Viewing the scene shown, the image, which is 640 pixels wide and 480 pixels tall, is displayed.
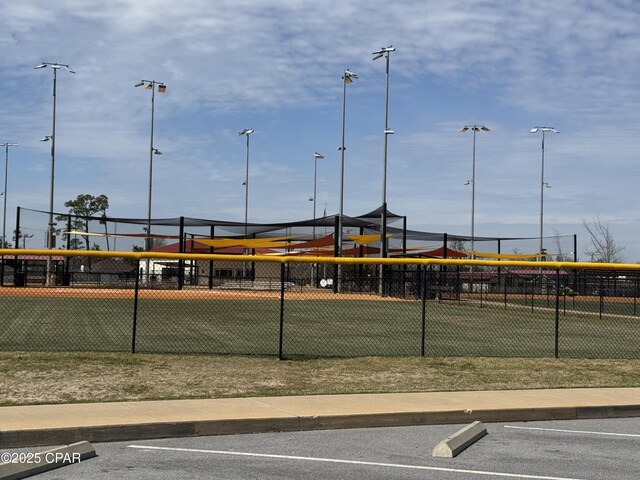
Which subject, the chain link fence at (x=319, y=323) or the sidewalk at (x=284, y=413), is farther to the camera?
the chain link fence at (x=319, y=323)

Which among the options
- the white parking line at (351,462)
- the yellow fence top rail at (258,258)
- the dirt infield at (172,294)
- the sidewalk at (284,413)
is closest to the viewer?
the white parking line at (351,462)

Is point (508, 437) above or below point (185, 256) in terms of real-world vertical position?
below

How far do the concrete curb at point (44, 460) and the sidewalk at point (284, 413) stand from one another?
2.43ft

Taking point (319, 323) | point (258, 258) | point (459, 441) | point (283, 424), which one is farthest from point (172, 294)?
point (459, 441)

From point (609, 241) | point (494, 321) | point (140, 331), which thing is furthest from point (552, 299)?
point (609, 241)

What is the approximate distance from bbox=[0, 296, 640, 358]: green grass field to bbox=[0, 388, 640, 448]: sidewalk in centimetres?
480

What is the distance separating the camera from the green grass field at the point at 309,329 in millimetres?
16859

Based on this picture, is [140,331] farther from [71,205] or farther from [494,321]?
[71,205]

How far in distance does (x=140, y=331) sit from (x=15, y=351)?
519 cm

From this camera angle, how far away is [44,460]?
7285mm

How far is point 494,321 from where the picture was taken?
2647 cm

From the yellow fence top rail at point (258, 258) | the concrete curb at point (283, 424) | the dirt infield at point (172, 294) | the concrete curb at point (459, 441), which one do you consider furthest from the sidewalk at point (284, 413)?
the dirt infield at point (172, 294)

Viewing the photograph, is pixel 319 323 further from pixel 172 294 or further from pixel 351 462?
pixel 351 462

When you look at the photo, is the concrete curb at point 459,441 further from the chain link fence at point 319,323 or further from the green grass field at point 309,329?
the green grass field at point 309,329
